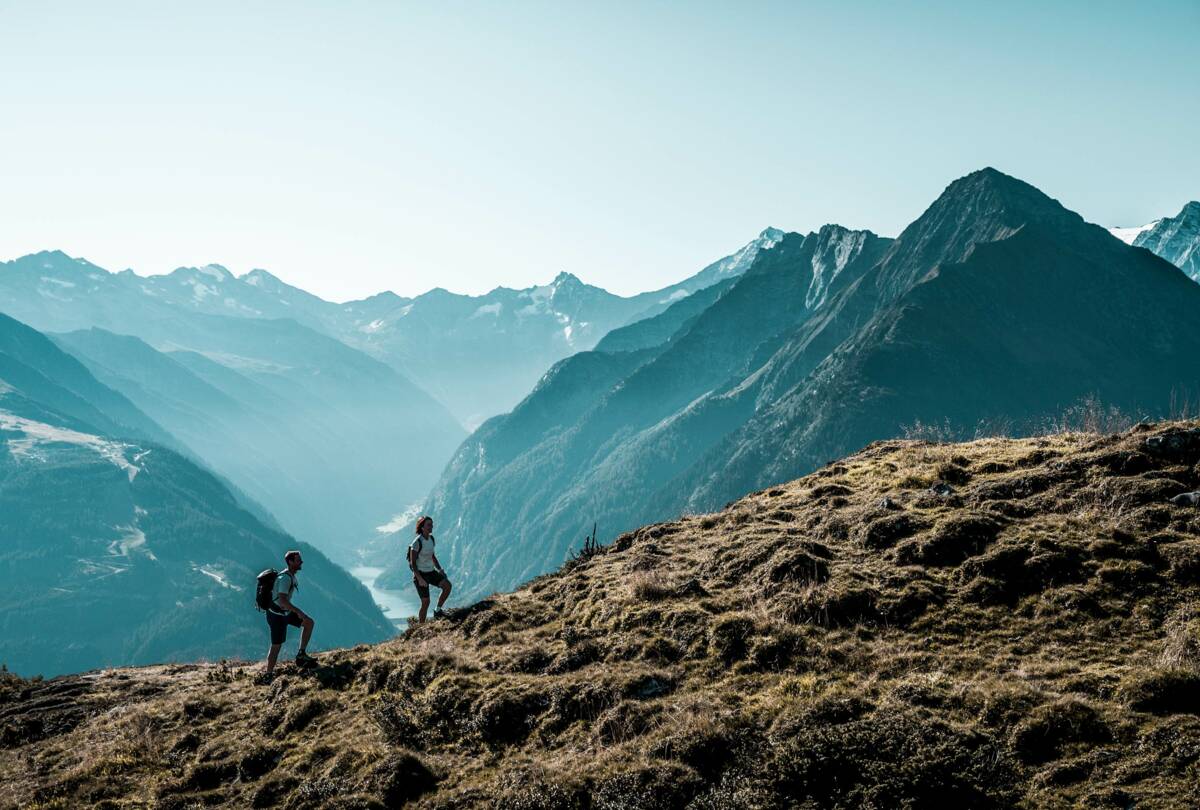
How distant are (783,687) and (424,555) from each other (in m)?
13.0

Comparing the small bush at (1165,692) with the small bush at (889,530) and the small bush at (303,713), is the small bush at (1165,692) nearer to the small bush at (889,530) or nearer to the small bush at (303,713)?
the small bush at (889,530)

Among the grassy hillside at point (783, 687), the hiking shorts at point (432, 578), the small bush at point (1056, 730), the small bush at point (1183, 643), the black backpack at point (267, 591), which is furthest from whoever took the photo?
the hiking shorts at point (432, 578)

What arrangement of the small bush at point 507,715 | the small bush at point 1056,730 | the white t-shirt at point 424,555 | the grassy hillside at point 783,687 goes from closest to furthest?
the small bush at point 1056,730 < the grassy hillside at point 783,687 < the small bush at point 507,715 < the white t-shirt at point 424,555

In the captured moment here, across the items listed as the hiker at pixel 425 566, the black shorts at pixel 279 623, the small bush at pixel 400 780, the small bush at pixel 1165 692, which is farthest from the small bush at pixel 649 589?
the small bush at pixel 1165 692

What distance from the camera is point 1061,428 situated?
90.5 feet

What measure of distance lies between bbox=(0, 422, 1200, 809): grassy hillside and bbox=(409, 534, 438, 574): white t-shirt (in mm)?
2054

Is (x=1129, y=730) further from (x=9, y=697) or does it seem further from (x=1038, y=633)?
(x=9, y=697)

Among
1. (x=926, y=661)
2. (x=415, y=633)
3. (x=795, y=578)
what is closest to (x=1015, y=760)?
(x=926, y=661)

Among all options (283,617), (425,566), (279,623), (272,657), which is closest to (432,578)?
(425,566)

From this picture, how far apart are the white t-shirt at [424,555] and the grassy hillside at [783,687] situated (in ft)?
6.74

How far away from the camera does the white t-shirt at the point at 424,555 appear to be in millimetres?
22969

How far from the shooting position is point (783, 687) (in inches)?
543

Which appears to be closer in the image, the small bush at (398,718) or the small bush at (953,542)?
the small bush at (398,718)

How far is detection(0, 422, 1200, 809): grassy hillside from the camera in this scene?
36.2 feet
